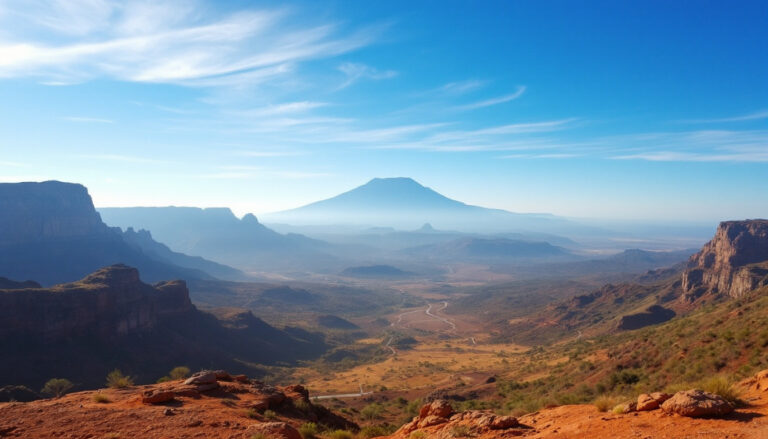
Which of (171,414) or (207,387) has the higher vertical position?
(171,414)

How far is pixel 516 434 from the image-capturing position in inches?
Answer: 344

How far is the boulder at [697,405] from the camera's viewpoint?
761cm

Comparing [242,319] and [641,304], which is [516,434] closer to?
[242,319]

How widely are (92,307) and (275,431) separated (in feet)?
141

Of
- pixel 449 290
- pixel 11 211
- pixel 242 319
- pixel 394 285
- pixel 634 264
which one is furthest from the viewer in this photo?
pixel 634 264

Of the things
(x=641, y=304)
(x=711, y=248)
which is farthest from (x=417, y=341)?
(x=711, y=248)

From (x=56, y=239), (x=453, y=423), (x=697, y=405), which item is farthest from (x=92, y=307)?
(x=56, y=239)

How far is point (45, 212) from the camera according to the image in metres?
101

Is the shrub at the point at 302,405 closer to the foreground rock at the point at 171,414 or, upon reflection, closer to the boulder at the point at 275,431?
the foreground rock at the point at 171,414

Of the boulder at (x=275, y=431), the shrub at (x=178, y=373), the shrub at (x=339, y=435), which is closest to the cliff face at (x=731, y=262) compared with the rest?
the shrub at (x=339, y=435)

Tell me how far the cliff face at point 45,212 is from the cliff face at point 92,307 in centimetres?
6536

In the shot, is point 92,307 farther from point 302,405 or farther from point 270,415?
point 270,415

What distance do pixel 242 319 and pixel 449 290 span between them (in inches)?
4147

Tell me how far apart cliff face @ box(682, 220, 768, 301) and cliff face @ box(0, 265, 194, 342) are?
229 feet
